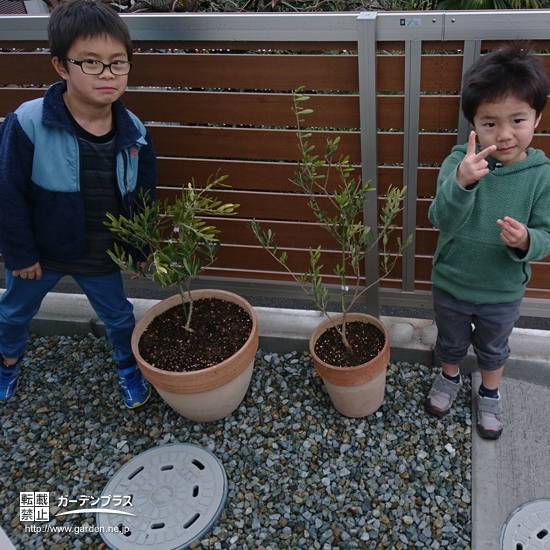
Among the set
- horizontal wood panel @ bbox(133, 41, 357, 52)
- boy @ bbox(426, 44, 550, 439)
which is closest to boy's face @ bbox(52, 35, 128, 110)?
horizontal wood panel @ bbox(133, 41, 357, 52)

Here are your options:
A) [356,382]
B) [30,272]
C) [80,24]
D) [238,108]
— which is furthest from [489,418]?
[80,24]

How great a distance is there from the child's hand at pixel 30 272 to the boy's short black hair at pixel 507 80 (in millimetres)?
2066

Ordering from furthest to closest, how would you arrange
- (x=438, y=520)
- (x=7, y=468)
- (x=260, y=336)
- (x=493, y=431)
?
(x=260, y=336)
(x=7, y=468)
(x=493, y=431)
(x=438, y=520)

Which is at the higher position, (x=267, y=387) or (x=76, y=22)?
(x=76, y=22)

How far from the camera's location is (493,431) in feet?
8.48

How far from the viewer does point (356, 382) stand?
8.41 ft

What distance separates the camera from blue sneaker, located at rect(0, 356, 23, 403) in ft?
10.3

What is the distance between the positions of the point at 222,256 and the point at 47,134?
1297 millimetres

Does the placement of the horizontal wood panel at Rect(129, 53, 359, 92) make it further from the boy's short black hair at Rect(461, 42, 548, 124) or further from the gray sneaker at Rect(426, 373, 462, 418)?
the gray sneaker at Rect(426, 373, 462, 418)

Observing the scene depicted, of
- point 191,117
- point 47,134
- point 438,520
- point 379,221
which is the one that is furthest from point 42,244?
point 438,520

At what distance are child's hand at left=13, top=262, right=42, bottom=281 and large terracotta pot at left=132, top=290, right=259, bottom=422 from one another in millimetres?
551

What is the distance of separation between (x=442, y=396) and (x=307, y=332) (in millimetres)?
859

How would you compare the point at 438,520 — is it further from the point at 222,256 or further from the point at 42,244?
the point at 42,244

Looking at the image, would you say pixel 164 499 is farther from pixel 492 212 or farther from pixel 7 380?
pixel 492 212
